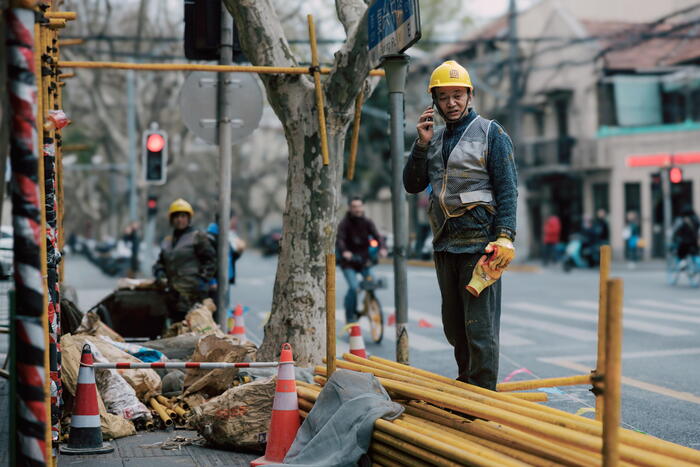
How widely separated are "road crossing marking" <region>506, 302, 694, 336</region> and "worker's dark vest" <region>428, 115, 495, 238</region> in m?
7.66

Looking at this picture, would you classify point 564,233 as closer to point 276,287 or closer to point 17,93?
point 276,287

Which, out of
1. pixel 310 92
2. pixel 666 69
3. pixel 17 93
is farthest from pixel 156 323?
pixel 666 69

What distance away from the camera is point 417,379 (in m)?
5.26

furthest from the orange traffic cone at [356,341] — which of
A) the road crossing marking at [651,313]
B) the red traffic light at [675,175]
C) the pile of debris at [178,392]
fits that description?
the red traffic light at [675,175]

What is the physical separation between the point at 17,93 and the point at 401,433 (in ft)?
7.20

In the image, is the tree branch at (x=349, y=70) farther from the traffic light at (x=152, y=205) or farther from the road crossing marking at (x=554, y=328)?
the traffic light at (x=152, y=205)

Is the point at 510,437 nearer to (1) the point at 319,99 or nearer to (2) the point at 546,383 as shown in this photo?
(2) the point at 546,383

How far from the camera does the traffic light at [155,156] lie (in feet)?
55.4

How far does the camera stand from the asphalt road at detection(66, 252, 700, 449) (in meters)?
7.32

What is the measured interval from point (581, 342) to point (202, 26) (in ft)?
18.5

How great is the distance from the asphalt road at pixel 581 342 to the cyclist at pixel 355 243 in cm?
93

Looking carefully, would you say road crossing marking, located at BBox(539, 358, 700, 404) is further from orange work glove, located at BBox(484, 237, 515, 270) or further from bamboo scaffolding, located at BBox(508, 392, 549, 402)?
orange work glove, located at BBox(484, 237, 515, 270)

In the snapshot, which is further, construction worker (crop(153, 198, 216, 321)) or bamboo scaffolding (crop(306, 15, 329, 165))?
construction worker (crop(153, 198, 216, 321))

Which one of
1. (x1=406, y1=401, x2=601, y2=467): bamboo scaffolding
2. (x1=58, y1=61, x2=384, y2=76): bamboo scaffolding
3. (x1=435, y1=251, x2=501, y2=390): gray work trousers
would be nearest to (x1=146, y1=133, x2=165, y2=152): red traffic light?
(x1=58, y1=61, x2=384, y2=76): bamboo scaffolding
